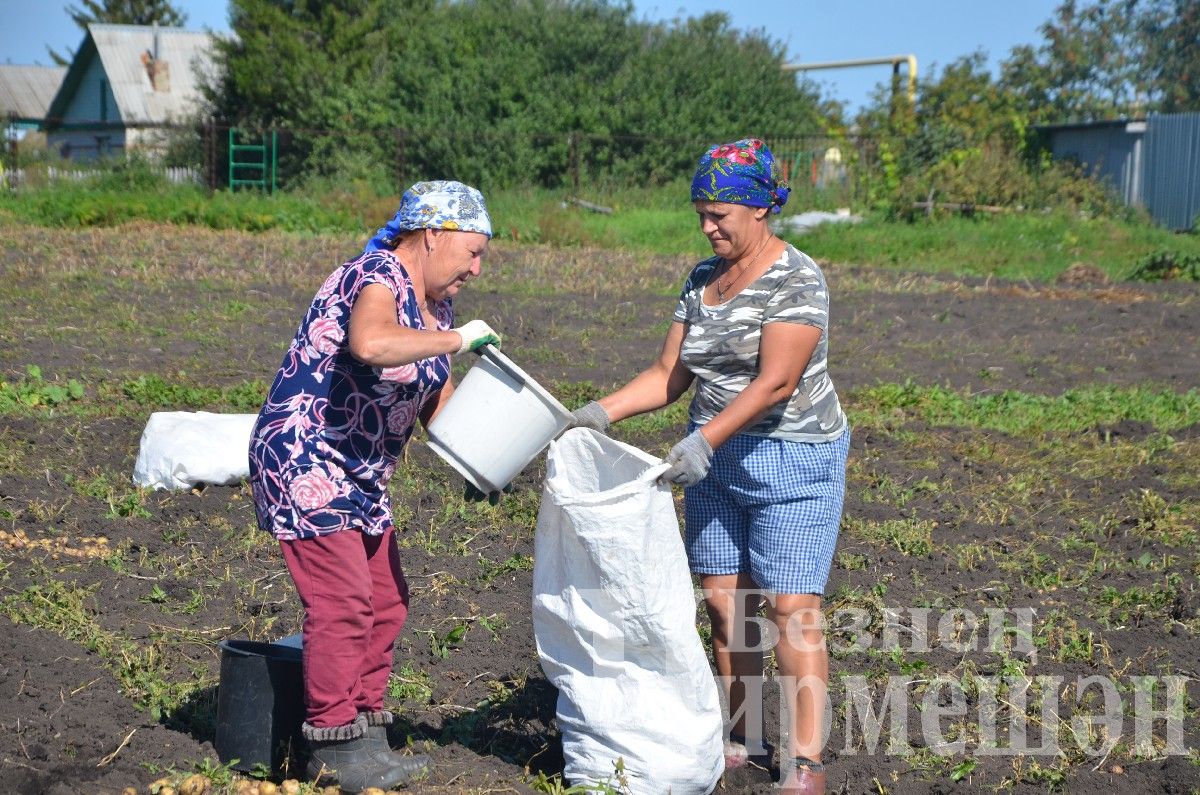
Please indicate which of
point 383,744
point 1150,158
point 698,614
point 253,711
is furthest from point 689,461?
point 1150,158

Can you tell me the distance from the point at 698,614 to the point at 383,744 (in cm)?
154

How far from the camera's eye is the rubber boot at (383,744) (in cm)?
338

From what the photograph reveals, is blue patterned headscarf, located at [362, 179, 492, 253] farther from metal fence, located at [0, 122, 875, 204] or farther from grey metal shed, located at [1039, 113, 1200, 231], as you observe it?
grey metal shed, located at [1039, 113, 1200, 231]

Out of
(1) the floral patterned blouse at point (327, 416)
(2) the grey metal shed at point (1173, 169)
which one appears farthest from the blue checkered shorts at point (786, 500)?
(2) the grey metal shed at point (1173, 169)

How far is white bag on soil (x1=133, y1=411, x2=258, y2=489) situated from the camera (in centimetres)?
572

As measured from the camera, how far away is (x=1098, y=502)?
19.8ft

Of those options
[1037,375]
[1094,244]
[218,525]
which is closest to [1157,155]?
[1094,244]

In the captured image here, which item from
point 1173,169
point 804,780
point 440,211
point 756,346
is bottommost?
point 804,780

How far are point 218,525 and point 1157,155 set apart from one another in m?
19.6

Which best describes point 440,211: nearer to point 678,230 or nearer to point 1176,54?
point 678,230

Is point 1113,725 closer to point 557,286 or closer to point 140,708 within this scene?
point 140,708

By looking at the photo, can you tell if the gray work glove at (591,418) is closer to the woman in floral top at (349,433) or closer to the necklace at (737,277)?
the woman in floral top at (349,433)

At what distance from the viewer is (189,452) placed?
18.8 feet

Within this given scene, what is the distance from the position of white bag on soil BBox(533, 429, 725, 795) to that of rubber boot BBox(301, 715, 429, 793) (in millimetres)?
469
